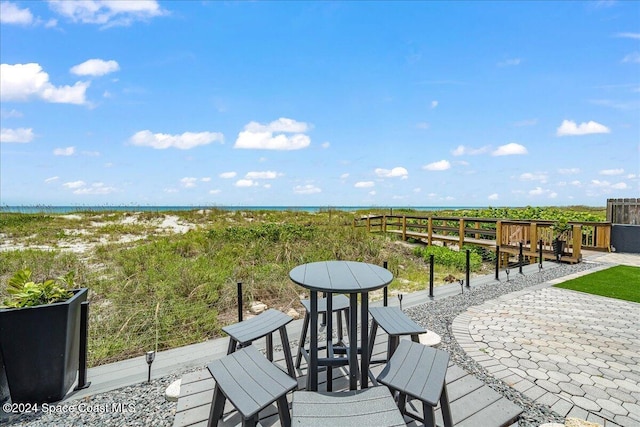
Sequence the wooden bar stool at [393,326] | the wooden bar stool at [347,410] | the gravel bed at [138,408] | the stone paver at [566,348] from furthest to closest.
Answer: the stone paver at [566,348] → the wooden bar stool at [393,326] → the gravel bed at [138,408] → the wooden bar stool at [347,410]

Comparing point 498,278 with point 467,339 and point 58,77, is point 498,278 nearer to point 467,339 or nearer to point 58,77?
point 467,339

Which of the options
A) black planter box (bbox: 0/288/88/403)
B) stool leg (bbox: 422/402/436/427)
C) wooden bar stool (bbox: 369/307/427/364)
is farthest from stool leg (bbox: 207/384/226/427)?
black planter box (bbox: 0/288/88/403)

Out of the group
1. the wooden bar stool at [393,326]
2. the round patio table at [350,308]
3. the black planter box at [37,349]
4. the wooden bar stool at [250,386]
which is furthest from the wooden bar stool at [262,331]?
the black planter box at [37,349]

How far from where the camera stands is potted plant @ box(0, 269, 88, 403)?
1.90 meters

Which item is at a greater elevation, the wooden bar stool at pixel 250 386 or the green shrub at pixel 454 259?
the wooden bar stool at pixel 250 386

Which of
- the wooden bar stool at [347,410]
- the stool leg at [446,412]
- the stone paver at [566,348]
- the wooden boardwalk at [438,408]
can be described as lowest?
the stone paver at [566,348]

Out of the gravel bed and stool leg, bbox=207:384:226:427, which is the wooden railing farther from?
stool leg, bbox=207:384:226:427

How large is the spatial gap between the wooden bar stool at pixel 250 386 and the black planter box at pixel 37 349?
4.57ft

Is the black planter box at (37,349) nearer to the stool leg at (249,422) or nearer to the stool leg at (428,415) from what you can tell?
the stool leg at (249,422)

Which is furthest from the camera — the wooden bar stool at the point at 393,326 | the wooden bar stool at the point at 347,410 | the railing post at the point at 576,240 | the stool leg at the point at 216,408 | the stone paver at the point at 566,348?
the railing post at the point at 576,240

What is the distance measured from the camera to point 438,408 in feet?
6.21

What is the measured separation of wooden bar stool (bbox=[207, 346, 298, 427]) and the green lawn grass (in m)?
6.27

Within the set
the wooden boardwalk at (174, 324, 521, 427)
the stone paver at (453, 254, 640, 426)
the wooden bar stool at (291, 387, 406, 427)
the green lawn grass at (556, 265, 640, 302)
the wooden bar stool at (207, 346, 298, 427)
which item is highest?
the wooden bar stool at (207, 346, 298, 427)

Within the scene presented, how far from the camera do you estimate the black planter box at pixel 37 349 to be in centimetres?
190
